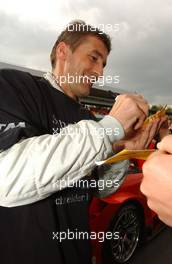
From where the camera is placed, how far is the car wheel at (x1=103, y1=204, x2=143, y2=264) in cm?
241

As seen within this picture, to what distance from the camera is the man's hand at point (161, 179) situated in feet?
1.71

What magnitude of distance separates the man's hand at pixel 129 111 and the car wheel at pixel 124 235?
1.64m

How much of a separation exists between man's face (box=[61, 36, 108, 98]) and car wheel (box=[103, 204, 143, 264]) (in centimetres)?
130

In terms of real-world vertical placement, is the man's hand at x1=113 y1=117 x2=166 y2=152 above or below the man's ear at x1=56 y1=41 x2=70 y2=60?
below

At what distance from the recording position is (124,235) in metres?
2.66

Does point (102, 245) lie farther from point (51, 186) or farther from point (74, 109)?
point (51, 186)

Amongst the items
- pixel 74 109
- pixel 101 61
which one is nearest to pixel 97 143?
pixel 74 109

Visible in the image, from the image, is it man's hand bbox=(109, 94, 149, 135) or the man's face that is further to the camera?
the man's face

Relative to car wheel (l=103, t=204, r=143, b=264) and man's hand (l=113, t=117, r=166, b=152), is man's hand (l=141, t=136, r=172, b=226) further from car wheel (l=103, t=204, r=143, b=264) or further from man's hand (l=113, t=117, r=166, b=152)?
car wheel (l=103, t=204, r=143, b=264)

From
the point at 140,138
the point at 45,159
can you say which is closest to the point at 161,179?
the point at 45,159

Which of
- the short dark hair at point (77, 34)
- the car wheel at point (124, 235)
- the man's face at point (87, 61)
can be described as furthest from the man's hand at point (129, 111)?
the car wheel at point (124, 235)

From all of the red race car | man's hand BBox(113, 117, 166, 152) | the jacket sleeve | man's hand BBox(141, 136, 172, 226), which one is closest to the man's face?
man's hand BBox(113, 117, 166, 152)

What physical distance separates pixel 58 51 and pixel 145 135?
739mm

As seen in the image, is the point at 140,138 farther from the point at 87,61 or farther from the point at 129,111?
the point at 87,61
